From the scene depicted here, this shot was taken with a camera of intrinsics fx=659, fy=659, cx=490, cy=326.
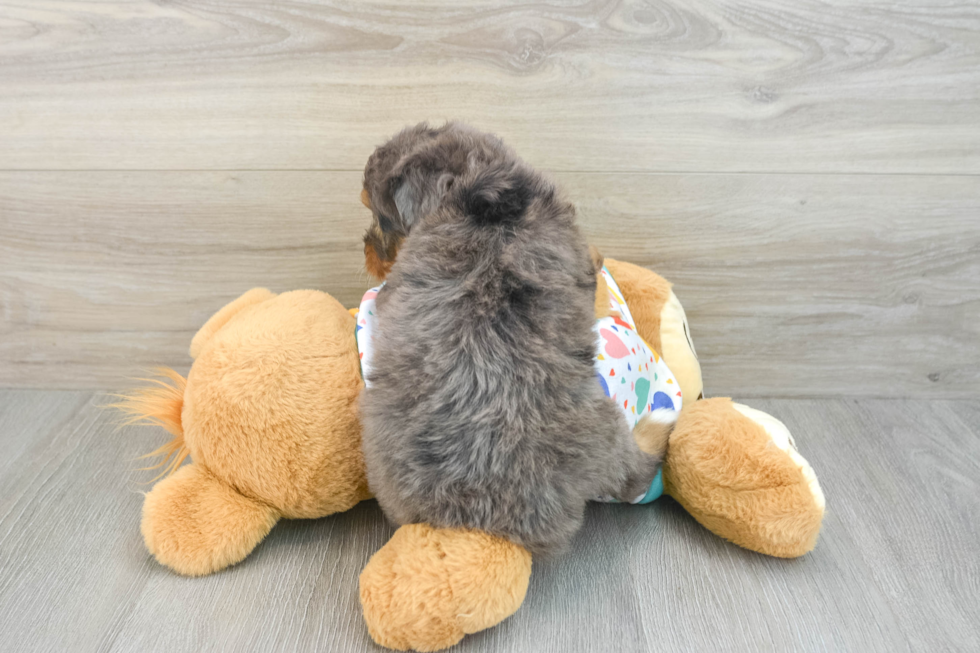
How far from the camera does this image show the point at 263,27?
85 centimetres

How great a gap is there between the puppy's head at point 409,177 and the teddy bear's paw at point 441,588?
296mm

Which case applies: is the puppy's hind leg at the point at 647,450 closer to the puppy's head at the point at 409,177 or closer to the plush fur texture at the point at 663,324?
the plush fur texture at the point at 663,324

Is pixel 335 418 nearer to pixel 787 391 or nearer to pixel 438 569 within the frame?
pixel 438 569

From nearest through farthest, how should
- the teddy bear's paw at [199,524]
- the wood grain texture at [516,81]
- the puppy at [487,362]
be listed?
the puppy at [487,362], the teddy bear's paw at [199,524], the wood grain texture at [516,81]

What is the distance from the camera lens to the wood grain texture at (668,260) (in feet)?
3.06

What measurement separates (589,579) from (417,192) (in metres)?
0.46

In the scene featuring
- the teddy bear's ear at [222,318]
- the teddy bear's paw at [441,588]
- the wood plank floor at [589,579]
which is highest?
the teddy bear's ear at [222,318]

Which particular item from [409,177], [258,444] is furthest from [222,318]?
[409,177]

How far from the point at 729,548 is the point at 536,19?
0.69 m

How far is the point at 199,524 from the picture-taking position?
0.72 m

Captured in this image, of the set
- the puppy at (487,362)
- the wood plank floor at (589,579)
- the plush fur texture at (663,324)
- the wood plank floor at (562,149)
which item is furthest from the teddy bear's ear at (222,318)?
the plush fur texture at (663,324)

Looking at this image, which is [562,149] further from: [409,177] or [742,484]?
[742,484]

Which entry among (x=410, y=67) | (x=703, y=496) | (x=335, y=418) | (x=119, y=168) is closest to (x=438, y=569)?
(x=335, y=418)

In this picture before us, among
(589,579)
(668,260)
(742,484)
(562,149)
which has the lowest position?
(589,579)
